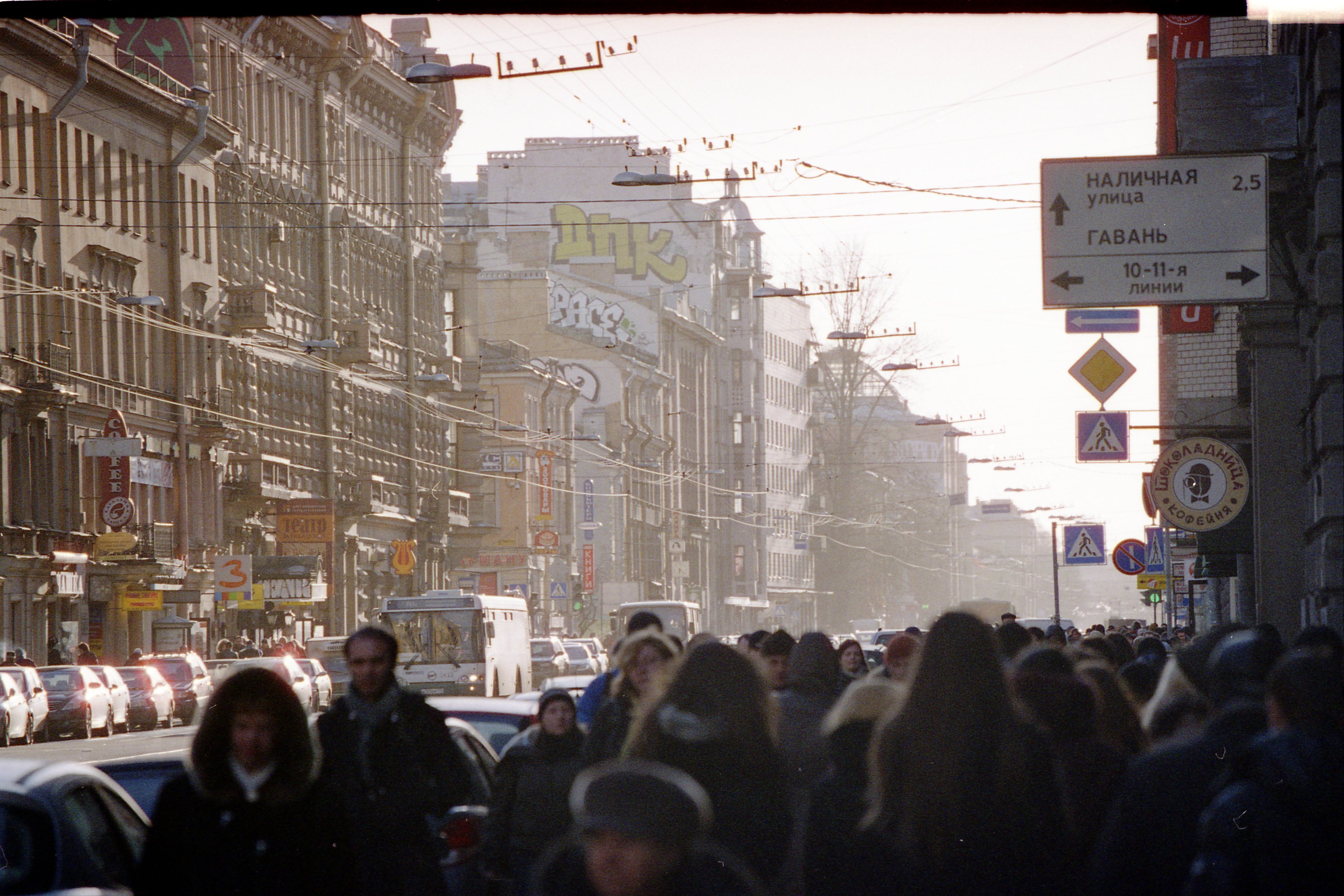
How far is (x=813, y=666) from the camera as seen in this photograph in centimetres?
959

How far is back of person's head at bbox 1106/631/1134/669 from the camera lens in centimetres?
1240

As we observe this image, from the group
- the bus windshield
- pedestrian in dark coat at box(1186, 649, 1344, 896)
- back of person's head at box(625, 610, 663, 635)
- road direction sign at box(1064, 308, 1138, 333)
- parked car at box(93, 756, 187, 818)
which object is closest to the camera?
pedestrian in dark coat at box(1186, 649, 1344, 896)

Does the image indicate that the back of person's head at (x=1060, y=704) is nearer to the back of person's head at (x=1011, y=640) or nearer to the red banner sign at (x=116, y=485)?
the back of person's head at (x=1011, y=640)

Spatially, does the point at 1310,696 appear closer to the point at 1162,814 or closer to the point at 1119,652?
the point at 1162,814

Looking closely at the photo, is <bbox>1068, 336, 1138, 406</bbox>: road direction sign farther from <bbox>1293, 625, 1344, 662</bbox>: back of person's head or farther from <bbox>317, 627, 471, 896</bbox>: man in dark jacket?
<bbox>317, 627, 471, 896</bbox>: man in dark jacket

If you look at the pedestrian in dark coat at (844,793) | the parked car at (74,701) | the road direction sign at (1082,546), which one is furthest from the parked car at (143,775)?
the road direction sign at (1082,546)

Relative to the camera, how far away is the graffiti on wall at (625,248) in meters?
119

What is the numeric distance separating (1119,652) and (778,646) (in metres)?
3.11

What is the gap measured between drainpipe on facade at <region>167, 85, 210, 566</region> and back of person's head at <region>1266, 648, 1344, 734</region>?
5116 centimetres

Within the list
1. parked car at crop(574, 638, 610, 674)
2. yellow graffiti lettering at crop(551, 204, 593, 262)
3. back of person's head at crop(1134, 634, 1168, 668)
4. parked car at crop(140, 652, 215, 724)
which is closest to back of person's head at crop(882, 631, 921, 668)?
back of person's head at crop(1134, 634, 1168, 668)

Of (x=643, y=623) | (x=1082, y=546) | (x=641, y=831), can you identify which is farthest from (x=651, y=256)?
(x=641, y=831)

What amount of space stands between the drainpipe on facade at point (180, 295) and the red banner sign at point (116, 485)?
430cm

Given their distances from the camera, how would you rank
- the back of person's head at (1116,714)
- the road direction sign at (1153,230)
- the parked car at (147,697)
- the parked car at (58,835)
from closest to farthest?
the parked car at (58,835) < the back of person's head at (1116,714) < the road direction sign at (1153,230) < the parked car at (147,697)

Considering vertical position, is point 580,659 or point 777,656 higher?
point 777,656
